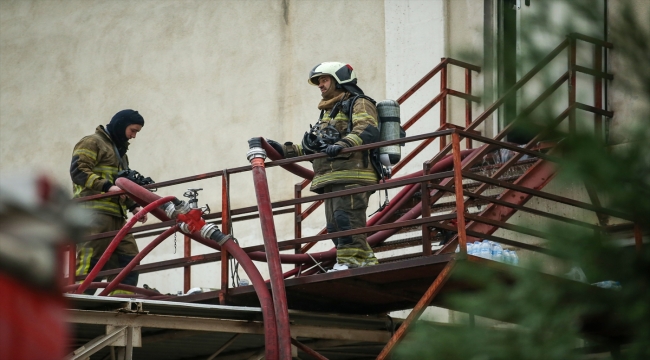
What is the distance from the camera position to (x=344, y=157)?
9.09 meters

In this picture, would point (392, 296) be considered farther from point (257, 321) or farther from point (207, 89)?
point (207, 89)

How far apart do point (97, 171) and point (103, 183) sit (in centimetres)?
32

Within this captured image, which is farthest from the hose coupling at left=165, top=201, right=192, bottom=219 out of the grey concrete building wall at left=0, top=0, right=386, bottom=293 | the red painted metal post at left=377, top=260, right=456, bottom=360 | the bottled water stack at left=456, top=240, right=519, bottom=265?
the grey concrete building wall at left=0, top=0, right=386, bottom=293

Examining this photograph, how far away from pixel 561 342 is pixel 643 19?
99cm

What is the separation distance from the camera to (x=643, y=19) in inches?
141

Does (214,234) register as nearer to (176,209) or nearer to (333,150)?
(176,209)

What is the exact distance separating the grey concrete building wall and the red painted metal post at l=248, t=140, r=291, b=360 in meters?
4.64

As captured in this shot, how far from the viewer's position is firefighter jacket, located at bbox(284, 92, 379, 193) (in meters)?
9.05

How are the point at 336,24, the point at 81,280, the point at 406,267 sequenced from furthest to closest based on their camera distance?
the point at 336,24 < the point at 81,280 < the point at 406,267

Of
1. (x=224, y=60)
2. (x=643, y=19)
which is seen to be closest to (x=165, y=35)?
(x=224, y=60)

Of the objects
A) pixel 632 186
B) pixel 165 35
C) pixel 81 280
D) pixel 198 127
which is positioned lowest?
pixel 632 186

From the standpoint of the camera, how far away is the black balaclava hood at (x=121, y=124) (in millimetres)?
10406

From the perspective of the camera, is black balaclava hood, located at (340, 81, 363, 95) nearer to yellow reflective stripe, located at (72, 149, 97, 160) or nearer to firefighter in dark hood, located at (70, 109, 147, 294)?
firefighter in dark hood, located at (70, 109, 147, 294)

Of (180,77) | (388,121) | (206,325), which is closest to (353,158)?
(388,121)
